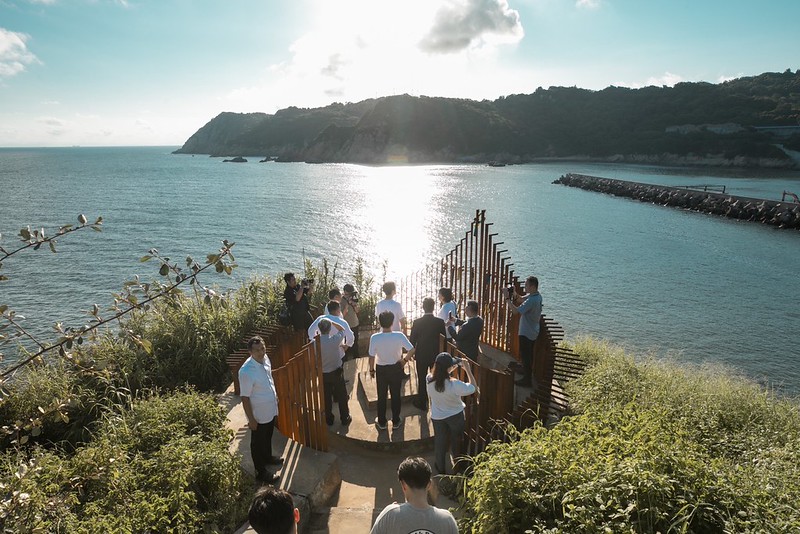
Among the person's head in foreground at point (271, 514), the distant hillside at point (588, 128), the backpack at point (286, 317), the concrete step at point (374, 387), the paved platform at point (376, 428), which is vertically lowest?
the paved platform at point (376, 428)

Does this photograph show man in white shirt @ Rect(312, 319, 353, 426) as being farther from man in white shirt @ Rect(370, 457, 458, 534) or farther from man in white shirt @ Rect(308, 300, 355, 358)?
man in white shirt @ Rect(370, 457, 458, 534)

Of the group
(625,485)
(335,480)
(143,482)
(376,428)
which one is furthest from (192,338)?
(625,485)

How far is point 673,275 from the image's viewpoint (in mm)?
25297

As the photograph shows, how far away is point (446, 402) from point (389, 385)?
1413mm

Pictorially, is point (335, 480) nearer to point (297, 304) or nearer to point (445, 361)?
point (445, 361)

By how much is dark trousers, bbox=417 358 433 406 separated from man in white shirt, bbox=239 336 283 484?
237 cm

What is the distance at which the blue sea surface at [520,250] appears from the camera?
58.4 feet

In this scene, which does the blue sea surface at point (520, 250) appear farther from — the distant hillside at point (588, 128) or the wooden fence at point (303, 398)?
the distant hillside at point (588, 128)

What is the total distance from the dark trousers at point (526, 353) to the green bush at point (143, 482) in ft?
15.4

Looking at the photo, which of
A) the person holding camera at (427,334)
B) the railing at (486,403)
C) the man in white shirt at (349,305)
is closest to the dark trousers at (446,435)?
the railing at (486,403)

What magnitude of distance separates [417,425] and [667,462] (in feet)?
13.0

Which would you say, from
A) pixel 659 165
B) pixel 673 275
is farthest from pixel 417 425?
pixel 659 165

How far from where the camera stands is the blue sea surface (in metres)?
17.8

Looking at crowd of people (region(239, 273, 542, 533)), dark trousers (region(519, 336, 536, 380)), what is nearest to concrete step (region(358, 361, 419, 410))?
crowd of people (region(239, 273, 542, 533))
